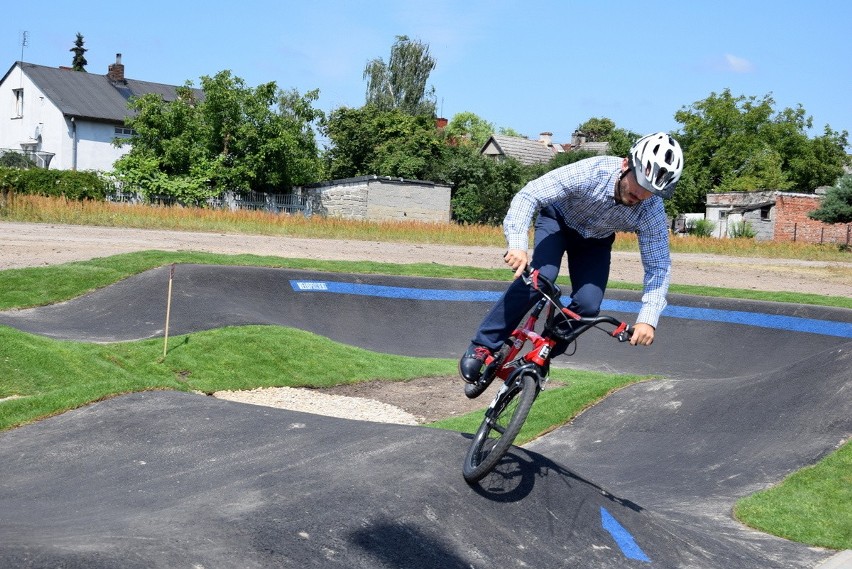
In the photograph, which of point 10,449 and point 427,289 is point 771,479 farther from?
point 427,289

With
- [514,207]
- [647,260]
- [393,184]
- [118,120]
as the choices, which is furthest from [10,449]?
[118,120]

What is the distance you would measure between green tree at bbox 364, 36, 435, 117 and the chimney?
2662 cm

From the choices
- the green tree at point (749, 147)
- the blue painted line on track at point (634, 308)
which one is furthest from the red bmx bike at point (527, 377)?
the green tree at point (749, 147)

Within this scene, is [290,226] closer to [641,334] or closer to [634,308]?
[634,308]

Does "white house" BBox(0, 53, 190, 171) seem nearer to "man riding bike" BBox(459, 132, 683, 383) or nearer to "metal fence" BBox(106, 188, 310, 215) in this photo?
"metal fence" BBox(106, 188, 310, 215)

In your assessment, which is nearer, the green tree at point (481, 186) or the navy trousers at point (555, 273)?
the navy trousers at point (555, 273)

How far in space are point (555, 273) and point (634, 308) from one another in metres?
11.2

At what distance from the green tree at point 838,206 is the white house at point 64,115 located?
37.9m

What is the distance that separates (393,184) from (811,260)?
63.5 feet

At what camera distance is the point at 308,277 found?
55.3ft

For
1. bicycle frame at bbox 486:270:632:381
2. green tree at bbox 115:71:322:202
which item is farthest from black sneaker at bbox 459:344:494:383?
green tree at bbox 115:71:322:202

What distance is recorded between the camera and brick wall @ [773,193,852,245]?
164 feet

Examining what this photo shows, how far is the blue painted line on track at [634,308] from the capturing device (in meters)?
15.5

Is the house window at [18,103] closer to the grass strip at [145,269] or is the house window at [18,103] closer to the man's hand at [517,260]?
the grass strip at [145,269]
